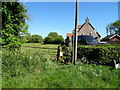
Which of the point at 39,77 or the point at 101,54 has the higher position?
the point at 101,54

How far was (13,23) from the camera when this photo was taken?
792 cm

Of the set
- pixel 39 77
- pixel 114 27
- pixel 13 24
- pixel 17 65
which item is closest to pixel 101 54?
pixel 39 77

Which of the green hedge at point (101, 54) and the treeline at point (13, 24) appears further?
the treeline at point (13, 24)

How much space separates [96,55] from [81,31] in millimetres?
26544

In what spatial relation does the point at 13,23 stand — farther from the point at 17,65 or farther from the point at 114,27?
the point at 114,27

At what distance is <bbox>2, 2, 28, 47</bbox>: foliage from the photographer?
7.39 m

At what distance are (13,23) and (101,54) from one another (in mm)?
5276

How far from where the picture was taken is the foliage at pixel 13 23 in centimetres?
739

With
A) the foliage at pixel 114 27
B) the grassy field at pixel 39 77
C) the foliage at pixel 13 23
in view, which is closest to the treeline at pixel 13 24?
the foliage at pixel 13 23

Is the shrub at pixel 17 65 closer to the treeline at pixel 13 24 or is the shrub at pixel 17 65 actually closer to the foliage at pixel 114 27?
the treeline at pixel 13 24

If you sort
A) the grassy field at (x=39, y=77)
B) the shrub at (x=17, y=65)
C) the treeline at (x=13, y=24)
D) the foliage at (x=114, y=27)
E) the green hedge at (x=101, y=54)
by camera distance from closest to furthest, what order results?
the grassy field at (x=39, y=77)
the shrub at (x=17, y=65)
the green hedge at (x=101, y=54)
the treeline at (x=13, y=24)
the foliage at (x=114, y=27)

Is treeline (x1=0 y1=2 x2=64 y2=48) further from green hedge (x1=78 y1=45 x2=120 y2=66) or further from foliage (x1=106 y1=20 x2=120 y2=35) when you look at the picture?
foliage (x1=106 y1=20 x2=120 y2=35)

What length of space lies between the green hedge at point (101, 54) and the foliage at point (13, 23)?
3876 millimetres

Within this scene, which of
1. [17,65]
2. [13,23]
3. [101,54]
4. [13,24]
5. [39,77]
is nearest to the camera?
[39,77]
